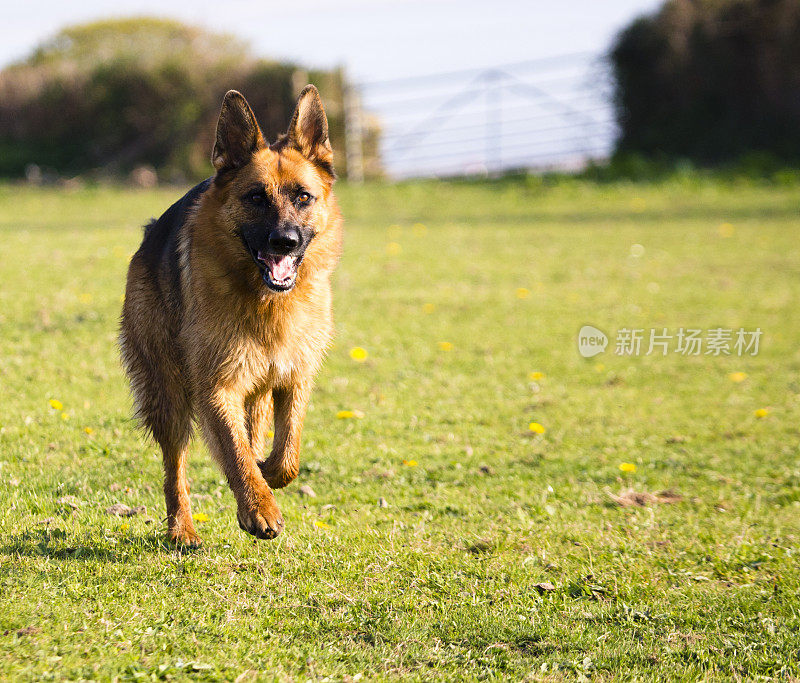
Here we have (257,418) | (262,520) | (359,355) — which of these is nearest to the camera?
(262,520)

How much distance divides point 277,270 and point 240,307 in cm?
27

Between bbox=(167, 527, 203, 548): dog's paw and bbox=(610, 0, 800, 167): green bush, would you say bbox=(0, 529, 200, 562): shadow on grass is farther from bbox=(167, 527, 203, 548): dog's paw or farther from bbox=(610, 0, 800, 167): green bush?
bbox=(610, 0, 800, 167): green bush

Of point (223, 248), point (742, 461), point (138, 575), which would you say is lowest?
point (742, 461)

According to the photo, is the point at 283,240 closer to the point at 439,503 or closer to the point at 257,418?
the point at 257,418

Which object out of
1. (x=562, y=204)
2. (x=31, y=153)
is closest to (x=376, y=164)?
(x=562, y=204)

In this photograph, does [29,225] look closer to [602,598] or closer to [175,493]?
[175,493]

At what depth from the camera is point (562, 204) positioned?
18.5 metres

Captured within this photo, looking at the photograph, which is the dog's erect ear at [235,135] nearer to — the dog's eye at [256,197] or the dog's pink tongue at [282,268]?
the dog's eye at [256,197]

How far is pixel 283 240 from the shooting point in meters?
4.10

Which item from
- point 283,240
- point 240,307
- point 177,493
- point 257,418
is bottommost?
point 177,493

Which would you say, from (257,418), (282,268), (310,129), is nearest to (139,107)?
(310,129)

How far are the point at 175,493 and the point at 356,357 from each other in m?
3.79

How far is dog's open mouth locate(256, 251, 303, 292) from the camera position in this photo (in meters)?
4.16

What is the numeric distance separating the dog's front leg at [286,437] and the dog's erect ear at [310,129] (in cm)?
122
